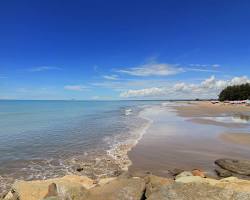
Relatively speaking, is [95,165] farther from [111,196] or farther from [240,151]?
[240,151]

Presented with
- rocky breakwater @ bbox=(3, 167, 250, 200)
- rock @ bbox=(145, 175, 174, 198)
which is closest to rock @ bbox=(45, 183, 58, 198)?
rocky breakwater @ bbox=(3, 167, 250, 200)

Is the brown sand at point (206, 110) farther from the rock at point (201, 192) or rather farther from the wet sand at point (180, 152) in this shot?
the rock at point (201, 192)

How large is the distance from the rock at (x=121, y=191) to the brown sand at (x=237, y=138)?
1300cm

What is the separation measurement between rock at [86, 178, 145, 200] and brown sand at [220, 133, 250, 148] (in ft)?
42.7

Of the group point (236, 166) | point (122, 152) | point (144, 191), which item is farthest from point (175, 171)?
point (122, 152)

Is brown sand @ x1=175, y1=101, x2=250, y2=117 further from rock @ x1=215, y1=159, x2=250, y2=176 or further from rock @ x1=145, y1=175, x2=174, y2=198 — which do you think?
rock @ x1=145, y1=175, x2=174, y2=198

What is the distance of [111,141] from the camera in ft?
62.8

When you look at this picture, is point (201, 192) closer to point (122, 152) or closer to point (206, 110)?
point (122, 152)

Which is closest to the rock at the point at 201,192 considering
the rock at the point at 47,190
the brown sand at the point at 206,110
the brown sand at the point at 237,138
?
the rock at the point at 47,190

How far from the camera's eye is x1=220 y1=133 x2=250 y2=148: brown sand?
17.6m

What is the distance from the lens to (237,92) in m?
115

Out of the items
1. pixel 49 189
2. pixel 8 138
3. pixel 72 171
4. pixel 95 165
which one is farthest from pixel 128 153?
pixel 8 138

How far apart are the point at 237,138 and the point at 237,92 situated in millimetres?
106043

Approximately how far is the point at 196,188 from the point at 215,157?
8.53 metres
